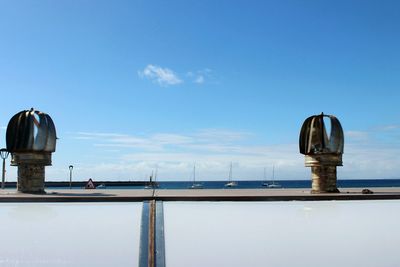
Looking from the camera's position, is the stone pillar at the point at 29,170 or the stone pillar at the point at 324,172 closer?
the stone pillar at the point at 29,170

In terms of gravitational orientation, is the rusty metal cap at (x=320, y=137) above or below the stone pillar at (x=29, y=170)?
above

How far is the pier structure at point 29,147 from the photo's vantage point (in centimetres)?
1922

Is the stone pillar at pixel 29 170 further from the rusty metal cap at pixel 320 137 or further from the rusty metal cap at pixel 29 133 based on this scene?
the rusty metal cap at pixel 320 137

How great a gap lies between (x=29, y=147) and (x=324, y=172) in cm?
1239

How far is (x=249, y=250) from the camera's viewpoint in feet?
20.9

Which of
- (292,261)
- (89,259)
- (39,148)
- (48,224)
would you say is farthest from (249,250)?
(39,148)

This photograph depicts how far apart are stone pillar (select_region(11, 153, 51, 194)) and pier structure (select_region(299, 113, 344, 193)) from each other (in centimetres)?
1136

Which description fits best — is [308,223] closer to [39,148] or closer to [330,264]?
[330,264]

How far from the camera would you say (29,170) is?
63.5ft

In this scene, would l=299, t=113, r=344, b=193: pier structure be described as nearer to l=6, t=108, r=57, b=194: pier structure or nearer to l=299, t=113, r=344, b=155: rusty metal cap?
l=299, t=113, r=344, b=155: rusty metal cap

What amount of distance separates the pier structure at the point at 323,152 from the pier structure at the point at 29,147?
438 inches

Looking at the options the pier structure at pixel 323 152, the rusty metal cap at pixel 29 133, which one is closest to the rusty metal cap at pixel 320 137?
the pier structure at pixel 323 152

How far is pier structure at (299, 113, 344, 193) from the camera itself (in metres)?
19.8

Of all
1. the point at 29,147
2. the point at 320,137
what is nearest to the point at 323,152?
the point at 320,137
